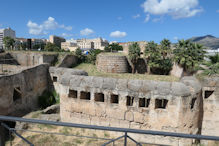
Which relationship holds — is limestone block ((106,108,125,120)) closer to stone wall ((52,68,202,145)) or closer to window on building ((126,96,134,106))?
stone wall ((52,68,202,145))

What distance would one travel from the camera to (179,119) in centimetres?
720

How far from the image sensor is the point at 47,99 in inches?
565

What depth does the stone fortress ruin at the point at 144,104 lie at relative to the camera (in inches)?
286

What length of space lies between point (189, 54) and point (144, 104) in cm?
1469

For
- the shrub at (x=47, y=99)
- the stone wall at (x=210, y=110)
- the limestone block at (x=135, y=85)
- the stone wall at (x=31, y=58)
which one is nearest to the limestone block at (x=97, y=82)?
the limestone block at (x=135, y=85)

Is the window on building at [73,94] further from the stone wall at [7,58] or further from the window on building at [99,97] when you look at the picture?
the stone wall at [7,58]

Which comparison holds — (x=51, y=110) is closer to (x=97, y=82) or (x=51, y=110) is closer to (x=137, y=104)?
(x=97, y=82)

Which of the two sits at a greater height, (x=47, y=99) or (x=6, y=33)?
(x=6, y=33)

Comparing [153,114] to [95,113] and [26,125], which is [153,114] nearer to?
[95,113]

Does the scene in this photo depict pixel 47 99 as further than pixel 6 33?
No

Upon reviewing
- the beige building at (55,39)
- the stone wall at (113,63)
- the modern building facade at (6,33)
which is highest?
the modern building facade at (6,33)

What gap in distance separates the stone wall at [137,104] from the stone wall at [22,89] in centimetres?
486

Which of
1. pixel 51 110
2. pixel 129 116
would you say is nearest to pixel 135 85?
pixel 129 116

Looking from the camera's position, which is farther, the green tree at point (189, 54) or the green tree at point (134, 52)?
the green tree at point (134, 52)
